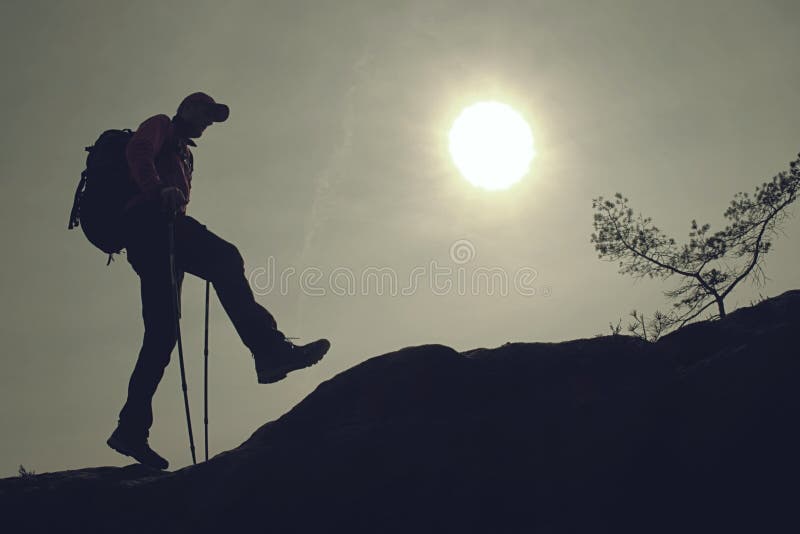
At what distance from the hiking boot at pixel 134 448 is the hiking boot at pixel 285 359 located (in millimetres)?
1151

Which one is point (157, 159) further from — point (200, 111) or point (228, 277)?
point (228, 277)

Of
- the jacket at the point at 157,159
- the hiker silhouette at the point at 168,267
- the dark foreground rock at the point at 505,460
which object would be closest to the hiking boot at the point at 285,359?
the hiker silhouette at the point at 168,267

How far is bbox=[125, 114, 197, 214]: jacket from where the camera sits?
619cm

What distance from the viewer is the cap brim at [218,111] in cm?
682

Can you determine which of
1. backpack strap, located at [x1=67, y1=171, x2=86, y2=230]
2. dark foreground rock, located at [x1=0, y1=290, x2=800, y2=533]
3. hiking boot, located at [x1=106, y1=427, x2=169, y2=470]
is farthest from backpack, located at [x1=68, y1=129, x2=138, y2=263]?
dark foreground rock, located at [x1=0, y1=290, x2=800, y2=533]

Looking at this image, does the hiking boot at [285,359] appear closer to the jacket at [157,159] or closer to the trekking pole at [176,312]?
the trekking pole at [176,312]

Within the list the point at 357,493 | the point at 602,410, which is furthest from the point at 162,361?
the point at 602,410

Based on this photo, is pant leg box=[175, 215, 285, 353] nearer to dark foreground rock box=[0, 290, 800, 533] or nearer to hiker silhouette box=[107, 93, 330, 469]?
hiker silhouette box=[107, 93, 330, 469]

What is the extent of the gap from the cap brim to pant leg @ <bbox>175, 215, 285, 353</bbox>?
3.47 ft

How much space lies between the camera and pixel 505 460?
5145 millimetres

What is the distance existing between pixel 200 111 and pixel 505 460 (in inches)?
175

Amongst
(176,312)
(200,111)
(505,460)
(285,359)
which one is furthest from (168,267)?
(505,460)

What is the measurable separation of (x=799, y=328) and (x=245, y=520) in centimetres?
448

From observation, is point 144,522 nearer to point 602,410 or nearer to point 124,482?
point 124,482
